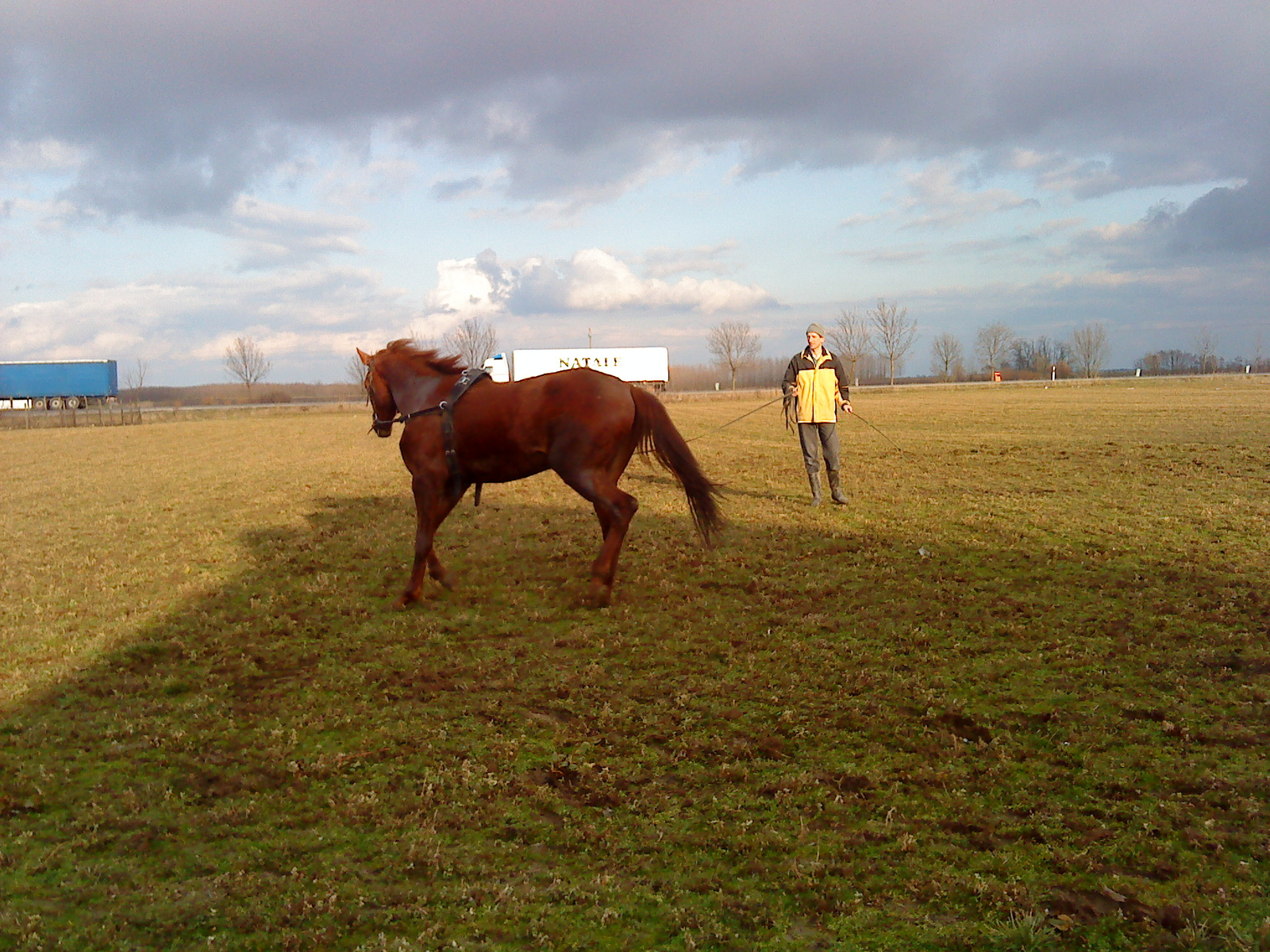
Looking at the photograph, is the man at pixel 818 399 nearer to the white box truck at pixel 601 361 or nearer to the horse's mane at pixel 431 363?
the horse's mane at pixel 431 363

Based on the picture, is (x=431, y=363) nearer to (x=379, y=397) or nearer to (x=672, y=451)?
(x=379, y=397)

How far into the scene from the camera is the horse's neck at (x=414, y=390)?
7.00 m

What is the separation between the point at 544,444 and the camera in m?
6.65

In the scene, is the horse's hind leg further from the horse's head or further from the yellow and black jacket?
the yellow and black jacket

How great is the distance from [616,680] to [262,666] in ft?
7.67

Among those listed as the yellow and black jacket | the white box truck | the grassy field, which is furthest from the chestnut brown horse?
the white box truck

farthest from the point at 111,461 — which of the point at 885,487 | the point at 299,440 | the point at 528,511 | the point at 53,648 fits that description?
the point at 885,487

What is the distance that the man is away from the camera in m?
10.2

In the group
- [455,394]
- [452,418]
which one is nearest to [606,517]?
[452,418]

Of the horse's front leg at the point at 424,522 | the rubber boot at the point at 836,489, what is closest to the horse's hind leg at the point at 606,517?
the horse's front leg at the point at 424,522

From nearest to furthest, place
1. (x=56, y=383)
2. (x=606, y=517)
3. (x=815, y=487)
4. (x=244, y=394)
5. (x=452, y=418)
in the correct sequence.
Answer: (x=606, y=517) → (x=452, y=418) → (x=815, y=487) → (x=56, y=383) → (x=244, y=394)

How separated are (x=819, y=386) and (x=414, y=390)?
5.19 meters

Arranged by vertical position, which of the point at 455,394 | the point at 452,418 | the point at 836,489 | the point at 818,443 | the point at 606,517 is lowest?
the point at 836,489

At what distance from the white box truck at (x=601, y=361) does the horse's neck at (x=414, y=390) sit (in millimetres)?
57697
